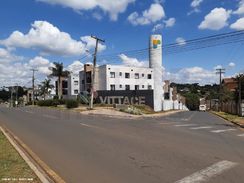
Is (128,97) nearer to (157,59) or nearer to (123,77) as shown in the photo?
(157,59)

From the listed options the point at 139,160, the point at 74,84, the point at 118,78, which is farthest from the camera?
the point at 74,84

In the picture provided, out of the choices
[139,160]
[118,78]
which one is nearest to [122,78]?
[118,78]

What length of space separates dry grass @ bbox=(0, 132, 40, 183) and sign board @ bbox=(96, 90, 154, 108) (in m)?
48.1

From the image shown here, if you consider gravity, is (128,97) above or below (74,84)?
below

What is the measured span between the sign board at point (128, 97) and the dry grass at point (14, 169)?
1895 inches

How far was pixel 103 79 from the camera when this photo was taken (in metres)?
84.9

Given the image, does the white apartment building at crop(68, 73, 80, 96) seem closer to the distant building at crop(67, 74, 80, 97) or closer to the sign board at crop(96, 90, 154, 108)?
the distant building at crop(67, 74, 80, 97)

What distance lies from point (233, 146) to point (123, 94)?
161 feet

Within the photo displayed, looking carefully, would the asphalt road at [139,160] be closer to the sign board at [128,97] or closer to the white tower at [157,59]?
the sign board at [128,97]

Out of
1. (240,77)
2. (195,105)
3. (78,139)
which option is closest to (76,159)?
(78,139)

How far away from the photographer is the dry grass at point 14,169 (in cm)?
803

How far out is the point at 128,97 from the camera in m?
62.2

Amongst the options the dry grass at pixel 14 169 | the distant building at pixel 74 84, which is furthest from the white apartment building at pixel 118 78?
the dry grass at pixel 14 169

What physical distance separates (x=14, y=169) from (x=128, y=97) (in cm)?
5322
